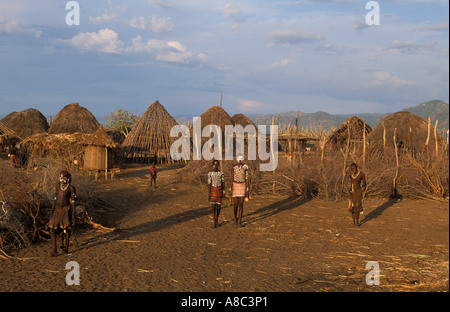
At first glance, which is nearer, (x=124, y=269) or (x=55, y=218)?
(x=124, y=269)

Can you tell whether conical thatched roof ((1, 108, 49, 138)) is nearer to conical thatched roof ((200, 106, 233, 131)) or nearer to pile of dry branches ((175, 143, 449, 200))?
conical thatched roof ((200, 106, 233, 131))

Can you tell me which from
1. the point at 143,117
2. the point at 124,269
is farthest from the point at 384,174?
the point at 143,117

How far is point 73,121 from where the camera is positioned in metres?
24.5

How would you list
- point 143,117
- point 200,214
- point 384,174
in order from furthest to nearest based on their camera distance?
1. point 143,117
2. point 384,174
3. point 200,214

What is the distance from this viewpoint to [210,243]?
759cm

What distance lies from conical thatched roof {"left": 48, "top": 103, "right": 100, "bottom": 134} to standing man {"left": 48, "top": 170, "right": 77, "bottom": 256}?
60.0 ft

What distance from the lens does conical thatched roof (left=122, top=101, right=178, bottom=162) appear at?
836 inches

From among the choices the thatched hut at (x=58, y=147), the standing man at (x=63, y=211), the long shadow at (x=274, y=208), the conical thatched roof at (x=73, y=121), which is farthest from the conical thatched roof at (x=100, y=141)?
the standing man at (x=63, y=211)

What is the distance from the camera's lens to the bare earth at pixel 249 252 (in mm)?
5418

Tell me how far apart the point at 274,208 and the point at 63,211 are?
240 inches

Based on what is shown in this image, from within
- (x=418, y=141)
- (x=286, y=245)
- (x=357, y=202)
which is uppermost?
(x=418, y=141)

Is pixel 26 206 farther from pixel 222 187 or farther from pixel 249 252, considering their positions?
pixel 249 252

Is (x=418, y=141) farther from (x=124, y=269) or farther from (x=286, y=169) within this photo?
(x=124, y=269)

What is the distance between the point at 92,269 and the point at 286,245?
342cm
